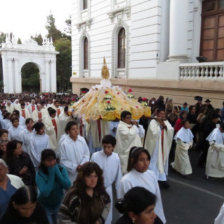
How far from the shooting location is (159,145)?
19.1ft

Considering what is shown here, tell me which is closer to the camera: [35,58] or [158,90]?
[158,90]

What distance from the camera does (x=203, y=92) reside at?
11.6 metres

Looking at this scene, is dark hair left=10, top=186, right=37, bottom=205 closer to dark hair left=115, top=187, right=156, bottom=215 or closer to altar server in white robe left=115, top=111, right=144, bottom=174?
dark hair left=115, top=187, right=156, bottom=215

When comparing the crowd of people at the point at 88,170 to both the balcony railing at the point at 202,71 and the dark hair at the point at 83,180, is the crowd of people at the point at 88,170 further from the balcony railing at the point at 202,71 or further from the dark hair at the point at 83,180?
the balcony railing at the point at 202,71

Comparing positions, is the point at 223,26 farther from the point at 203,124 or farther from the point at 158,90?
the point at 203,124

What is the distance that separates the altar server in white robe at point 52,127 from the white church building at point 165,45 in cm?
694

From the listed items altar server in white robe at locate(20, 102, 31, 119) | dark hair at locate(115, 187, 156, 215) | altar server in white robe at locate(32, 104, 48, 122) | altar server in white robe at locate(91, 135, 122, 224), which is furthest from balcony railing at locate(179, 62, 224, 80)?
dark hair at locate(115, 187, 156, 215)

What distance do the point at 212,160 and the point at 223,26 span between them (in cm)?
820

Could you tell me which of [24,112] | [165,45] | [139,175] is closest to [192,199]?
[139,175]

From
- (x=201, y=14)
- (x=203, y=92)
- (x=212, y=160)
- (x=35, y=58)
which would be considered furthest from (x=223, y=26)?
(x=35, y=58)

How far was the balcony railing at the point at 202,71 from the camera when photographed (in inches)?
430

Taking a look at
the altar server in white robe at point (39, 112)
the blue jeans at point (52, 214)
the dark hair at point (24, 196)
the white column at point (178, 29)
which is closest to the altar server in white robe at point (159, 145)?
the blue jeans at point (52, 214)

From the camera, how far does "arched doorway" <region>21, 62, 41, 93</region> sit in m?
39.2

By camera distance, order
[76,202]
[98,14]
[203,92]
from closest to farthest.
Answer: [76,202]
[203,92]
[98,14]
